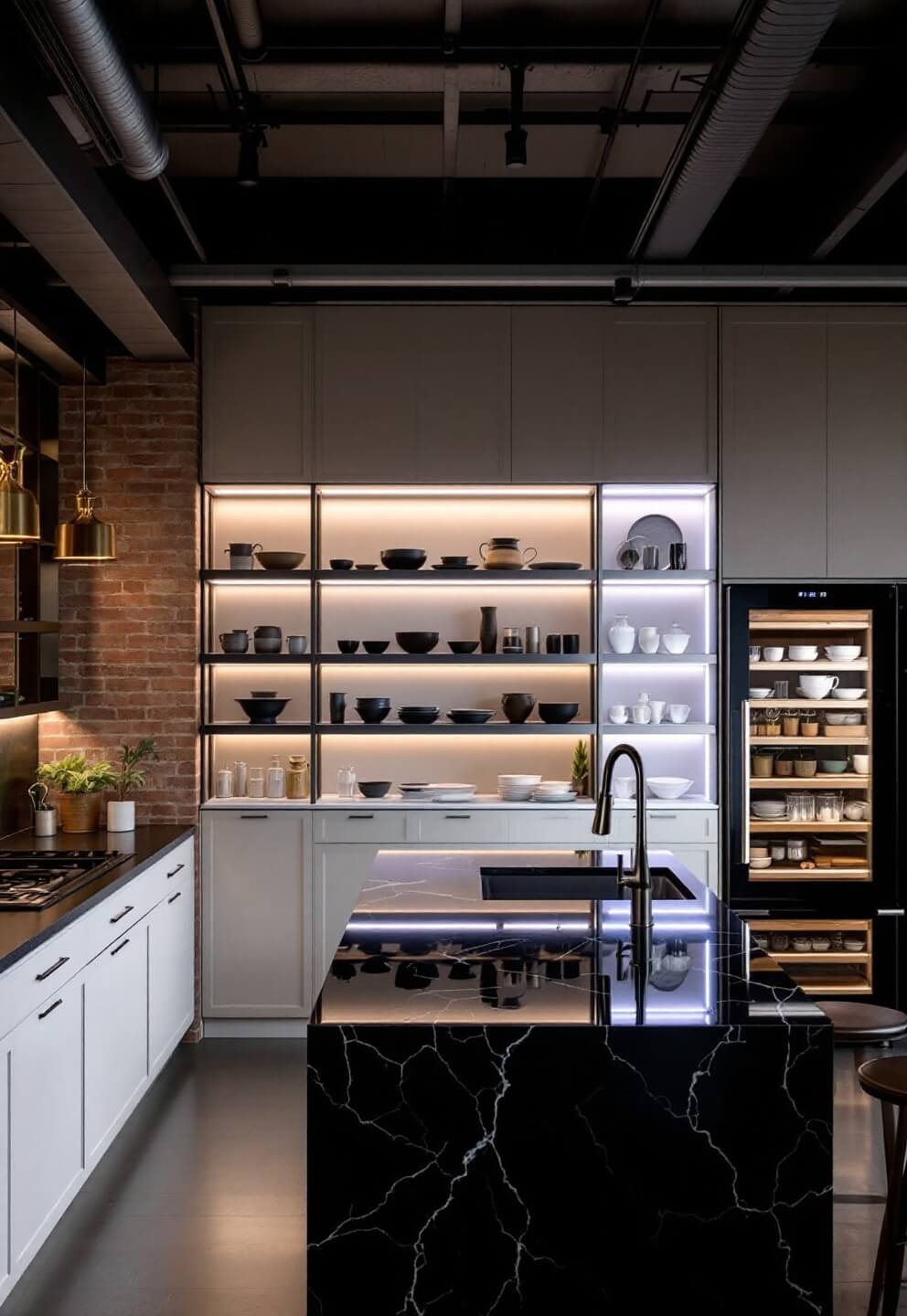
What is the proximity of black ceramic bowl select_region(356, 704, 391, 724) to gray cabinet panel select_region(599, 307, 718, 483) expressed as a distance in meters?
1.49

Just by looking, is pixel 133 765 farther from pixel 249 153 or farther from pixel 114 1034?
pixel 249 153

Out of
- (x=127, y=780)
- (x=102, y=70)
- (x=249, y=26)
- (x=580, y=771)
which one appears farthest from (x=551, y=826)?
(x=102, y=70)

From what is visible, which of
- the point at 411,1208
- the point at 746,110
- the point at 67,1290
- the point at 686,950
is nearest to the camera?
the point at 411,1208

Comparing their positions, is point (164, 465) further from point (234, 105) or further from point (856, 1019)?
point (856, 1019)

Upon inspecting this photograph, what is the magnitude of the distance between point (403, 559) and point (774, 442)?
180 centimetres

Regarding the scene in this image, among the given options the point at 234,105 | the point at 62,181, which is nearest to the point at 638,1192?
the point at 62,181

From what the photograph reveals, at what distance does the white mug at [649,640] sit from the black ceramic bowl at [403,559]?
3.56ft

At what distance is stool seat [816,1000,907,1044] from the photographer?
9.64 feet

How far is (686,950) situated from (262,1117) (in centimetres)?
228

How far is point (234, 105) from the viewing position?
3773mm

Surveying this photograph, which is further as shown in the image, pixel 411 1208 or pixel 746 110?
pixel 746 110

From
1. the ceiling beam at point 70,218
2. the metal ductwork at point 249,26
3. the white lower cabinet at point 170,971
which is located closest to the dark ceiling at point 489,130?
the metal ductwork at point 249,26

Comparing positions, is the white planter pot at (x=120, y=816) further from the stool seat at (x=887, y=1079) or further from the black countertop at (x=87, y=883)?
the stool seat at (x=887, y=1079)

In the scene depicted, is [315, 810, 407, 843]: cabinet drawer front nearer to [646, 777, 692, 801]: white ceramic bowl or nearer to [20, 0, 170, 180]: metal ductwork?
[646, 777, 692, 801]: white ceramic bowl
